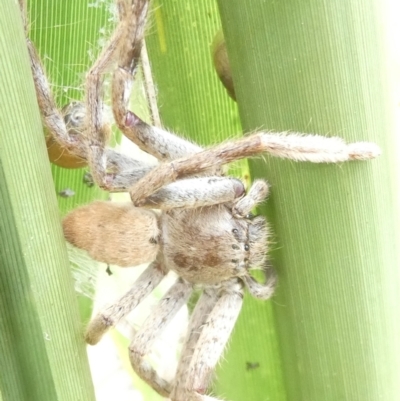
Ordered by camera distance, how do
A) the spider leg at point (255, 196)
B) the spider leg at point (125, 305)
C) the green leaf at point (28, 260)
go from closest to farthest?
1. the green leaf at point (28, 260)
2. the spider leg at point (255, 196)
3. the spider leg at point (125, 305)

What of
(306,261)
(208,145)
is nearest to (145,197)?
(208,145)

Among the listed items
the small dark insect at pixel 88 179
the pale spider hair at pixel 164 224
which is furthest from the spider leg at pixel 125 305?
the small dark insect at pixel 88 179

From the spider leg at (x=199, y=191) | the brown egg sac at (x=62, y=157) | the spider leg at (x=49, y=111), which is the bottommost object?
the spider leg at (x=199, y=191)

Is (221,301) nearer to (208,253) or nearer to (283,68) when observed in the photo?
(208,253)

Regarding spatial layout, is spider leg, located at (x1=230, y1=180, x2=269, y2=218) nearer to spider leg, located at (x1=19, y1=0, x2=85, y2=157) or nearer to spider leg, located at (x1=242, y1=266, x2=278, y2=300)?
spider leg, located at (x1=242, y1=266, x2=278, y2=300)

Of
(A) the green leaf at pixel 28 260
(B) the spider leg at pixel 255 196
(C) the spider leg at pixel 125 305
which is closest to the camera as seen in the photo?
(A) the green leaf at pixel 28 260

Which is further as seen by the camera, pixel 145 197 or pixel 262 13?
pixel 145 197

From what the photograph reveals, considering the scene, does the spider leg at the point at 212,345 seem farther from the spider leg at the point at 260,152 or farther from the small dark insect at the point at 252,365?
the spider leg at the point at 260,152
